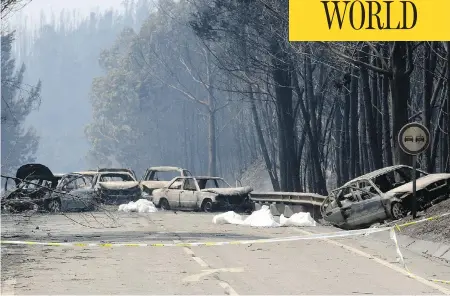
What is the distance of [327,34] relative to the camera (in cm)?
1747

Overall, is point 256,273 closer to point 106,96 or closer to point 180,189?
point 180,189

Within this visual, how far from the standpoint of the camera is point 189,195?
41094mm

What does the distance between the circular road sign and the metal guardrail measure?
7639 mm

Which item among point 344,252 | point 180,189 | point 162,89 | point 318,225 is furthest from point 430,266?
point 162,89

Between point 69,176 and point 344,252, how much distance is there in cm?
2180

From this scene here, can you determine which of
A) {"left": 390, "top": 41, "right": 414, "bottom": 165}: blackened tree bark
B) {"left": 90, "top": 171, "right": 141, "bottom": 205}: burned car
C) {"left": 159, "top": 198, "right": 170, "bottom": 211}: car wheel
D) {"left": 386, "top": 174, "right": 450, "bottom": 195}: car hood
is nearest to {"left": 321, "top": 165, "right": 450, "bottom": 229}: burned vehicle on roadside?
{"left": 386, "top": 174, "right": 450, "bottom": 195}: car hood

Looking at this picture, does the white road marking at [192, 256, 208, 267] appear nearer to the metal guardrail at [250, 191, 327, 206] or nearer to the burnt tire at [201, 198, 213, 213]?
the metal guardrail at [250, 191, 327, 206]

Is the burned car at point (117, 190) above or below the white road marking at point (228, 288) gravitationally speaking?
below

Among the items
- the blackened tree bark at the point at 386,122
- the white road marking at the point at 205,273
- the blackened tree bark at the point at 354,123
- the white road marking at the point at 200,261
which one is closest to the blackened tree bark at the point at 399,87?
the blackened tree bark at the point at 386,122

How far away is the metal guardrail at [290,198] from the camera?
34375 millimetres

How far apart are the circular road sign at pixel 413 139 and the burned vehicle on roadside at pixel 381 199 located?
5.61 ft

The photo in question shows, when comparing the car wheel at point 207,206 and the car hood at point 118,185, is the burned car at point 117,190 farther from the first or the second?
the car wheel at point 207,206

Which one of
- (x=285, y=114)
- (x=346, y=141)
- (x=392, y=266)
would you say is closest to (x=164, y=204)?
(x=346, y=141)

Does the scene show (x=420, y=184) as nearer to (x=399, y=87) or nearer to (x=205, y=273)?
(x=399, y=87)
